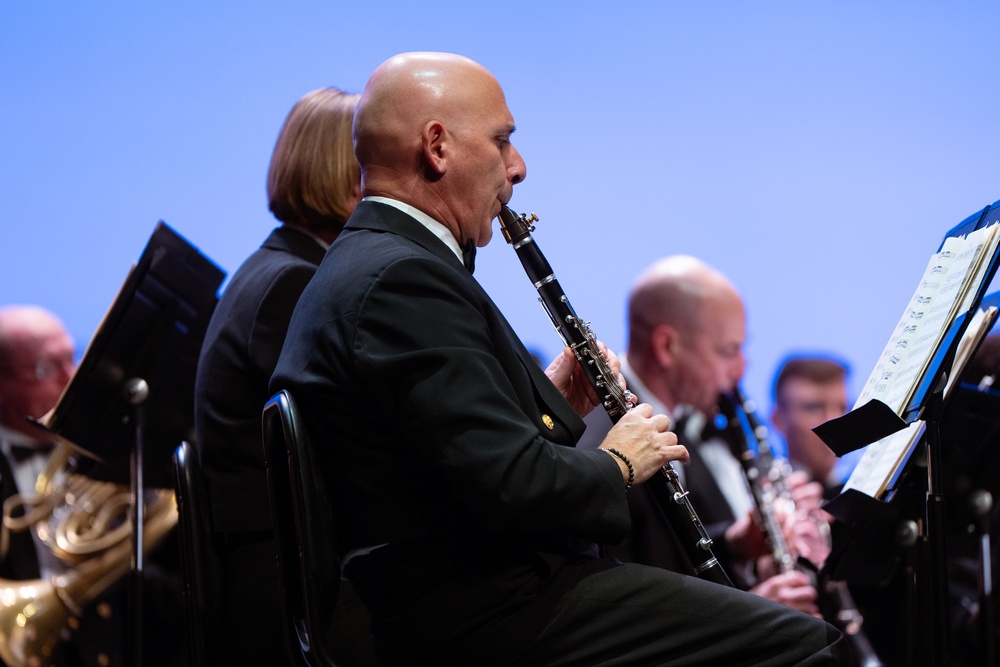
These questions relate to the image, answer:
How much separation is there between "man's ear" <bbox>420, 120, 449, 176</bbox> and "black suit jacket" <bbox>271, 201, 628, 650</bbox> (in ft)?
0.63

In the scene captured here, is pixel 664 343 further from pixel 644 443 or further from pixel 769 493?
pixel 644 443

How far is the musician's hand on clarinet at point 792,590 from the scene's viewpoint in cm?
333

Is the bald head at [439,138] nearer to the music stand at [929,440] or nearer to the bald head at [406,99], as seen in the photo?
the bald head at [406,99]

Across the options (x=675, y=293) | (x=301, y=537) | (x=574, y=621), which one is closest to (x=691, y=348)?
(x=675, y=293)

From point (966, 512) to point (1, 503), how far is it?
3095mm

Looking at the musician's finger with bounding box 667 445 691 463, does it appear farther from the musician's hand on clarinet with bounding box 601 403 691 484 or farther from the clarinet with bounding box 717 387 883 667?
the clarinet with bounding box 717 387 883 667

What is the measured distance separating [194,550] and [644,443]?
858 millimetres

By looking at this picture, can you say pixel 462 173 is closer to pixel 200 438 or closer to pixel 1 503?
pixel 200 438

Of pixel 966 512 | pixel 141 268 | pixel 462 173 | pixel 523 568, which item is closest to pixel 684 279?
pixel 966 512

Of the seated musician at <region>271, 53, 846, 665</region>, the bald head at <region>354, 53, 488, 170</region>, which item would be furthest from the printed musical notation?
the bald head at <region>354, 53, 488, 170</region>

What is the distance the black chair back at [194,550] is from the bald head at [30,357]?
2.62m

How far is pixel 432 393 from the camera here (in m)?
1.55

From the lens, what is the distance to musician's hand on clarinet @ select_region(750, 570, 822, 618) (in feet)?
10.9

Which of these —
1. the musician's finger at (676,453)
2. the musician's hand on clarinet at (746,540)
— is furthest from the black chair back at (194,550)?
the musician's hand on clarinet at (746,540)
